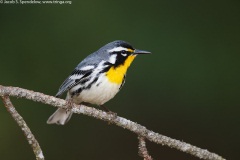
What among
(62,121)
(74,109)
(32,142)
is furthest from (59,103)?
(62,121)

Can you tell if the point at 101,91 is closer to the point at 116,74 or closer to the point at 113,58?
the point at 116,74

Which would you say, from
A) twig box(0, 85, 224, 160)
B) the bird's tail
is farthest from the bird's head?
twig box(0, 85, 224, 160)

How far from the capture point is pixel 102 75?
364 centimetres

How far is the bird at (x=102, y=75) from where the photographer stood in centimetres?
363

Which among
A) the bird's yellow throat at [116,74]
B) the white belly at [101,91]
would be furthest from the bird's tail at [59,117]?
the bird's yellow throat at [116,74]

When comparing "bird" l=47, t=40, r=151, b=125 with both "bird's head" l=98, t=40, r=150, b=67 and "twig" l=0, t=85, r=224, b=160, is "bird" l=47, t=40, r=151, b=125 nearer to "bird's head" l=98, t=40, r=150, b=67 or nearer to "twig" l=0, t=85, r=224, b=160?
"bird's head" l=98, t=40, r=150, b=67

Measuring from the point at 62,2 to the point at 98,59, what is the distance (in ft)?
4.84

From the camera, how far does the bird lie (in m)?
3.63

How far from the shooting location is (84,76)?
3.75 m

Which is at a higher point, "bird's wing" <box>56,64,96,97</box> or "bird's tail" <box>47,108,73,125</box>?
"bird's wing" <box>56,64,96,97</box>

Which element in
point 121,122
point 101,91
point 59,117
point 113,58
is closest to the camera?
point 121,122

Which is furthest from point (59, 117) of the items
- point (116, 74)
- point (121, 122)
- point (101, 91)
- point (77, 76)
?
point (121, 122)

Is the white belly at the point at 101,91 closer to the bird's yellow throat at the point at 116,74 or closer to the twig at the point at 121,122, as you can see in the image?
the bird's yellow throat at the point at 116,74

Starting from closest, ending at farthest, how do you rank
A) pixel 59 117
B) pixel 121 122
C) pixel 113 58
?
pixel 121 122
pixel 113 58
pixel 59 117
